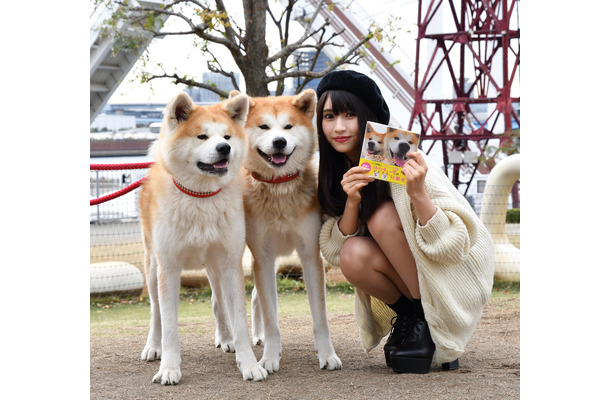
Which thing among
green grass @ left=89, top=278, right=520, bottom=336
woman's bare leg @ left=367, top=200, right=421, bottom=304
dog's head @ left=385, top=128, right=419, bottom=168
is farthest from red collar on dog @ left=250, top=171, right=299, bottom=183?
green grass @ left=89, top=278, right=520, bottom=336

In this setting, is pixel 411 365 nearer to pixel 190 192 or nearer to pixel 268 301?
pixel 268 301

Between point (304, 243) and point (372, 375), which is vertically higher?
point (304, 243)

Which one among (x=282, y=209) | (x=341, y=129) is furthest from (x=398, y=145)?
(x=282, y=209)

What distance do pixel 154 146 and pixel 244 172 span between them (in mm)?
A: 476

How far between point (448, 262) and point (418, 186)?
384 millimetres

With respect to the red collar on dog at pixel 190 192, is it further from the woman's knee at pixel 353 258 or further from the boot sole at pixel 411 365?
the boot sole at pixel 411 365

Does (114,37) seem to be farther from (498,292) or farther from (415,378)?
(415,378)

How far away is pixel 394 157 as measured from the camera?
2373 mm

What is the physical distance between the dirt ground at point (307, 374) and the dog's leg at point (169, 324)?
2.3 inches

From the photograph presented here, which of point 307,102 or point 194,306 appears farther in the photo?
point 194,306

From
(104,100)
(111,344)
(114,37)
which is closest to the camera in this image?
(111,344)

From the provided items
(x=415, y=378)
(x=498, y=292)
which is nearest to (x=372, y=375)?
(x=415, y=378)

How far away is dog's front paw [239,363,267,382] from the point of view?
7.98 ft

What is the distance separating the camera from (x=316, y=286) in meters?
2.71
